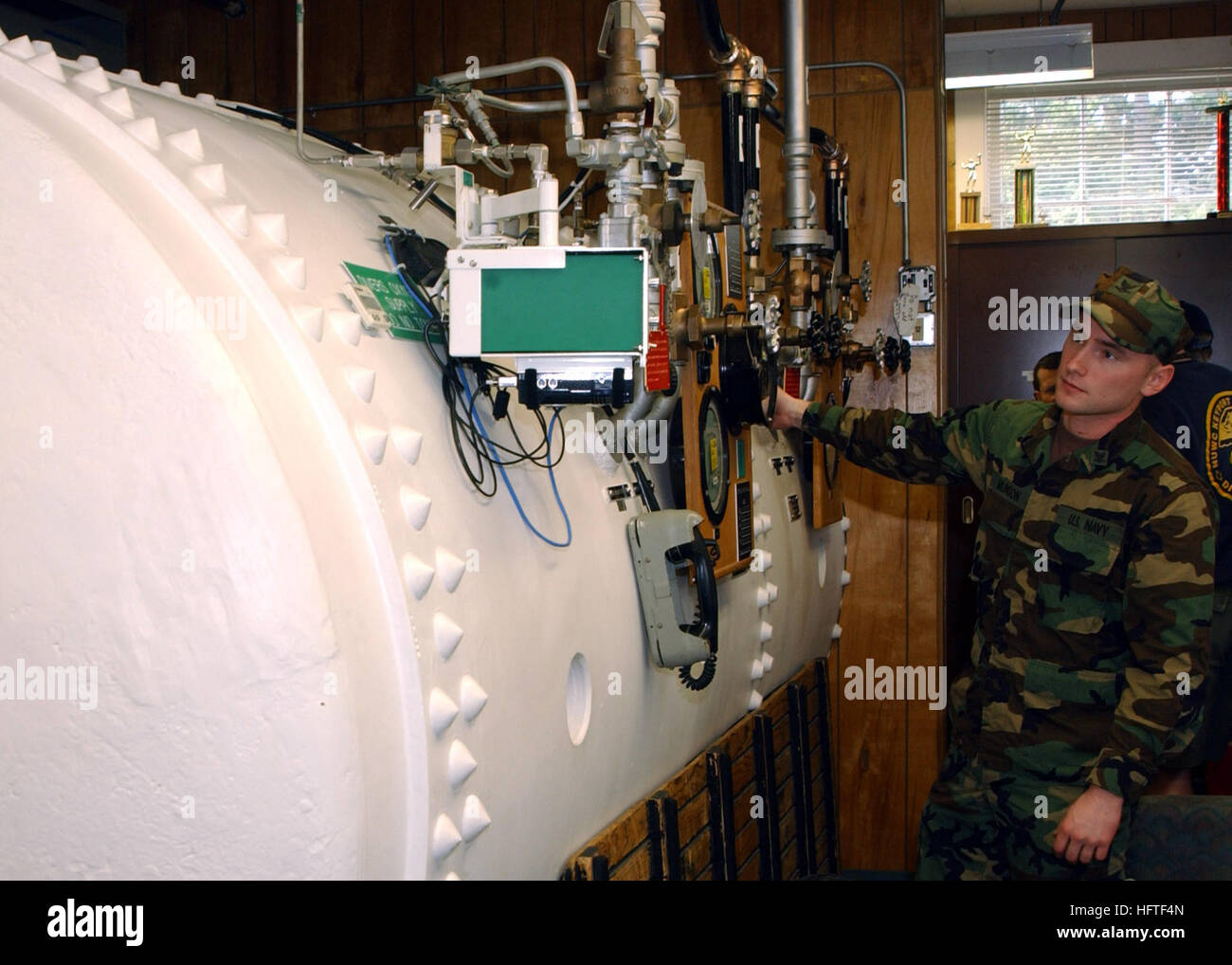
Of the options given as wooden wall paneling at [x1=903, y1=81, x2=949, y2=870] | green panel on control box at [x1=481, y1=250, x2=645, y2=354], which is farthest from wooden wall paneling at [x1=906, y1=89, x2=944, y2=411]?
green panel on control box at [x1=481, y1=250, x2=645, y2=354]

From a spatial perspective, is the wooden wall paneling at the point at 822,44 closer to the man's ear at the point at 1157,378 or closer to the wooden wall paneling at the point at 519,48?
the wooden wall paneling at the point at 519,48

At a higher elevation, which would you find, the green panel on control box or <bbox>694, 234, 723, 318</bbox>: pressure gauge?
<bbox>694, 234, 723, 318</bbox>: pressure gauge

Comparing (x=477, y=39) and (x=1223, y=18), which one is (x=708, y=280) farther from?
(x=1223, y=18)

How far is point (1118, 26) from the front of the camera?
644 cm

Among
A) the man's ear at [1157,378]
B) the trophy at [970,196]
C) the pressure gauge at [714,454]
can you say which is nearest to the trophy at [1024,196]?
the trophy at [970,196]

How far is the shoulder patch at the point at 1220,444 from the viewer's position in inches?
153

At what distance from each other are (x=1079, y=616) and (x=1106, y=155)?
16.4ft

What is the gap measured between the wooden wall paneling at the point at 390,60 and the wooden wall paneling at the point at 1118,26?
3.81 m

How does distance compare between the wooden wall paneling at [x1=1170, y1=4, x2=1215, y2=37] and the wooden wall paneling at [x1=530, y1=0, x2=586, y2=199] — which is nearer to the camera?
the wooden wall paneling at [x1=530, y1=0, x2=586, y2=199]

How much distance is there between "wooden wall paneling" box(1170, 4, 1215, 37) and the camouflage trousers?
4.91 m

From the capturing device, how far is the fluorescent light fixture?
5352 mm

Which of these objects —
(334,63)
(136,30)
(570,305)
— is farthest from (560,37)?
(570,305)

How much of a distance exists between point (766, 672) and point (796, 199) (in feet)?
4.81

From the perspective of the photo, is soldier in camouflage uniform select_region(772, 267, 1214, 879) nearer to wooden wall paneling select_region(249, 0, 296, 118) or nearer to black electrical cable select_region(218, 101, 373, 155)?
black electrical cable select_region(218, 101, 373, 155)
